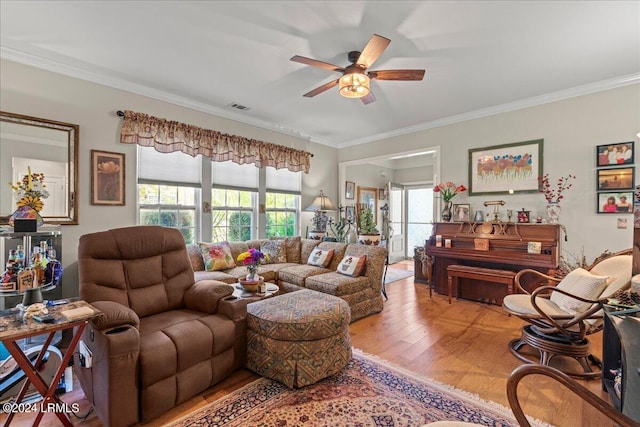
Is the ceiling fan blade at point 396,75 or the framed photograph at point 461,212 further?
the framed photograph at point 461,212

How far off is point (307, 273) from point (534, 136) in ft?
11.8

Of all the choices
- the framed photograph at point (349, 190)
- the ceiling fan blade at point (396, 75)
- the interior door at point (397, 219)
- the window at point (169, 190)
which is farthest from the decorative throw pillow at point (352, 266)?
the interior door at point (397, 219)

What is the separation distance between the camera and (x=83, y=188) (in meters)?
3.26

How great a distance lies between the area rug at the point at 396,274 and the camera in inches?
218

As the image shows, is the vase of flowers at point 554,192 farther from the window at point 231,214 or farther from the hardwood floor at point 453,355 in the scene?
the window at point 231,214

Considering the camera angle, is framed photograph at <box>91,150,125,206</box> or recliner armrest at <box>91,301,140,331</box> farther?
framed photograph at <box>91,150,125,206</box>

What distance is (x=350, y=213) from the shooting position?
6.58 meters

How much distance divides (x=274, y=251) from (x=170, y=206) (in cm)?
161

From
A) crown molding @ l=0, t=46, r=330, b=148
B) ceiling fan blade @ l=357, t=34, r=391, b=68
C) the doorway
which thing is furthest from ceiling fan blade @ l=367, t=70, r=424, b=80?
the doorway

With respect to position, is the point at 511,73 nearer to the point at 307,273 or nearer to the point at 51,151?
the point at 307,273

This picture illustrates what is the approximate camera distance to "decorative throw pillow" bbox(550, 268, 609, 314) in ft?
7.39

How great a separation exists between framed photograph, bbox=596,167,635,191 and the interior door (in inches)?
172

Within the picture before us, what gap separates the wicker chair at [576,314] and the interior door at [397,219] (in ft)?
16.6

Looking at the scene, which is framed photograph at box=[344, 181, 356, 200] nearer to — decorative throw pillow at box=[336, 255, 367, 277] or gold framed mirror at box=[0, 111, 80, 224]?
decorative throw pillow at box=[336, 255, 367, 277]
